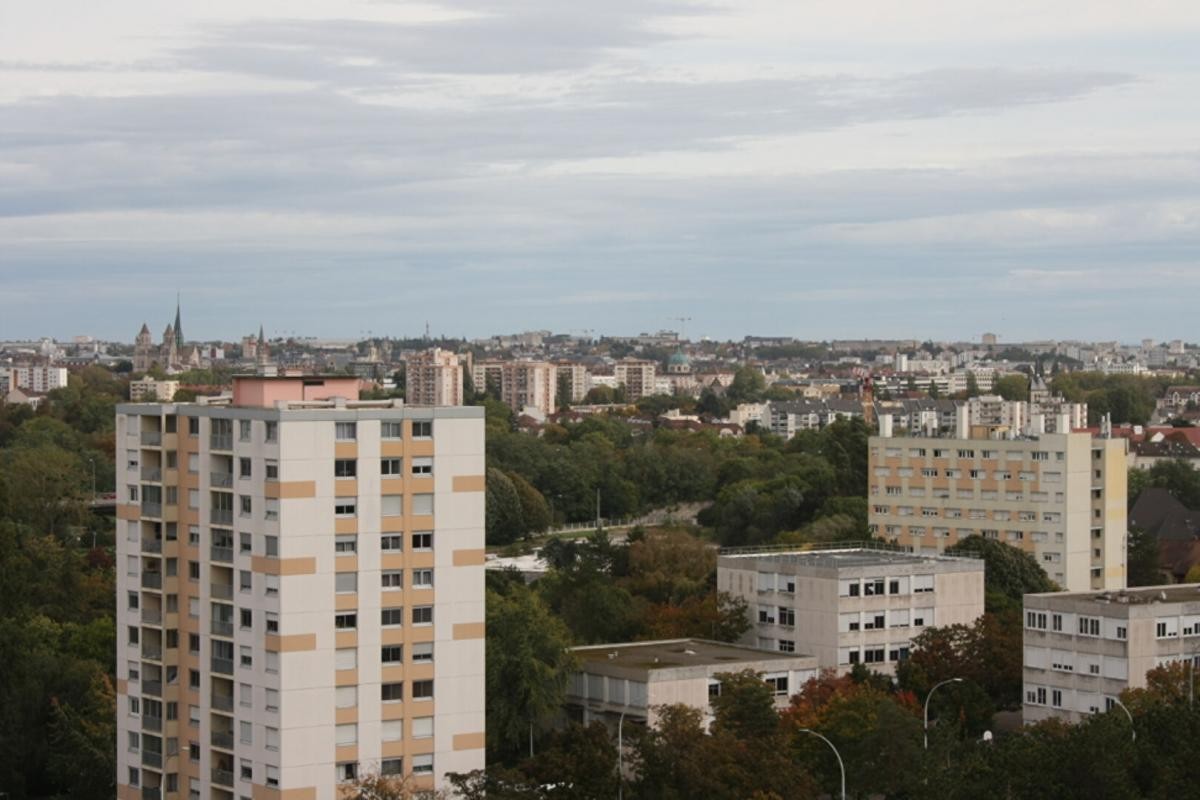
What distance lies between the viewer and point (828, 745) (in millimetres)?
46719

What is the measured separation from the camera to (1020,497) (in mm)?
78812

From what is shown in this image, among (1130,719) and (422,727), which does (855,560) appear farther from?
(422,727)

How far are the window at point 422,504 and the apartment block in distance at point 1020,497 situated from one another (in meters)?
39.1

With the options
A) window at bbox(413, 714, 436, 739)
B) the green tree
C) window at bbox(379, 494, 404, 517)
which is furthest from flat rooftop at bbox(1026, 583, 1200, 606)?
window at bbox(379, 494, 404, 517)

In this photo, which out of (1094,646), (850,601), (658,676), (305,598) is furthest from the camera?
(850,601)

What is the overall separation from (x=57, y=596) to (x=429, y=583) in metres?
31.9

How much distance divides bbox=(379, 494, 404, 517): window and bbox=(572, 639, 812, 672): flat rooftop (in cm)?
1117

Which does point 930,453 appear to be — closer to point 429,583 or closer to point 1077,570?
point 1077,570

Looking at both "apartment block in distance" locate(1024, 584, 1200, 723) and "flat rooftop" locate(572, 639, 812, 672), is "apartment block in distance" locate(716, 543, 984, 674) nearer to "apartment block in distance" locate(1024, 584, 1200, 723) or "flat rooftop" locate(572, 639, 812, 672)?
"flat rooftop" locate(572, 639, 812, 672)

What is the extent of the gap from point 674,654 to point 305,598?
52.1 ft

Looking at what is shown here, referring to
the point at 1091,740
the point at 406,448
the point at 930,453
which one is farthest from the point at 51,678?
the point at 930,453

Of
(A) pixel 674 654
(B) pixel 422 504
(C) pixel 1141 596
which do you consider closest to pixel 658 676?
(A) pixel 674 654

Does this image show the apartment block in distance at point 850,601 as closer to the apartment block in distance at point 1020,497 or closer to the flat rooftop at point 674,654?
the flat rooftop at point 674,654

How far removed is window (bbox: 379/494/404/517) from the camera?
137 ft
